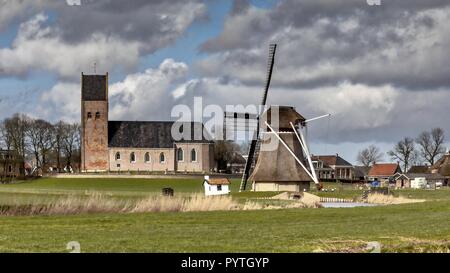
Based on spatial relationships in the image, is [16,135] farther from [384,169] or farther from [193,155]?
[384,169]

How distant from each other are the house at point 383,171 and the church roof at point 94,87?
47380mm

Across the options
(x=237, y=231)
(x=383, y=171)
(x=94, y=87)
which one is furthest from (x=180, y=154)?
(x=237, y=231)

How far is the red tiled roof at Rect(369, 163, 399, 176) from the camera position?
137375 mm

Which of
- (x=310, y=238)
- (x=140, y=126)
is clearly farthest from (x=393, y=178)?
(x=310, y=238)

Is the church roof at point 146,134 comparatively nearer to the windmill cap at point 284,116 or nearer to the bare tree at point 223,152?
the bare tree at point 223,152

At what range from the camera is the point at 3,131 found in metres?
109

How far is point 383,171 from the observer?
138750mm

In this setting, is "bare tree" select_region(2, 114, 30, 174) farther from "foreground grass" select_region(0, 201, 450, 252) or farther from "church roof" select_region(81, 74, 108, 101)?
"foreground grass" select_region(0, 201, 450, 252)

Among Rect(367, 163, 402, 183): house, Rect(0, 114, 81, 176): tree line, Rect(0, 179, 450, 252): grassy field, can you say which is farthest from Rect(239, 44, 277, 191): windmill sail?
Rect(367, 163, 402, 183): house

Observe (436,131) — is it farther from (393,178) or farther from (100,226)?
(100,226)

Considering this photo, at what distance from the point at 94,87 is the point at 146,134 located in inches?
408

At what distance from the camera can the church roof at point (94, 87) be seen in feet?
396

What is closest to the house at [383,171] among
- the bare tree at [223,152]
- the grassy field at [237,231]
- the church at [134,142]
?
the bare tree at [223,152]

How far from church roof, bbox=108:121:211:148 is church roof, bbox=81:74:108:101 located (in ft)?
14.1
